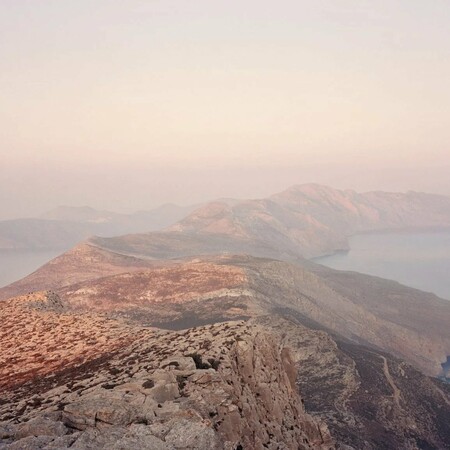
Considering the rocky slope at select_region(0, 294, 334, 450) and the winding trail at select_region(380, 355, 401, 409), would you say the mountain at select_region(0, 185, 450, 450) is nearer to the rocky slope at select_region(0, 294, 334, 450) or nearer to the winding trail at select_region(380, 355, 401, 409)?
the rocky slope at select_region(0, 294, 334, 450)

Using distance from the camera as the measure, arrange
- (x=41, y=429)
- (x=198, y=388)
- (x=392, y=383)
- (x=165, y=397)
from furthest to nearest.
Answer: (x=392, y=383) < (x=198, y=388) < (x=165, y=397) < (x=41, y=429)

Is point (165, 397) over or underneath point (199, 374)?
underneath

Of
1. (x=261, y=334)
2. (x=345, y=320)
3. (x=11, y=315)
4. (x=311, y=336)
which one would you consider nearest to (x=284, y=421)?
(x=261, y=334)

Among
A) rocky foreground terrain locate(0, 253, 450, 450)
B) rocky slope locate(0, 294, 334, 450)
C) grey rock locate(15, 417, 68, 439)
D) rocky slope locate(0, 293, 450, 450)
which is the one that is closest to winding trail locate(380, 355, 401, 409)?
rocky foreground terrain locate(0, 253, 450, 450)

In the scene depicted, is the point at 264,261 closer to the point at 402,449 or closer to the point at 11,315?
the point at 402,449

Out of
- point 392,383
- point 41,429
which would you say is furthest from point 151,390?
point 392,383

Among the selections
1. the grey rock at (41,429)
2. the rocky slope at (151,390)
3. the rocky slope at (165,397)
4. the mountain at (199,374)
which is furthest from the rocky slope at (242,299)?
the grey rock at (41,429)

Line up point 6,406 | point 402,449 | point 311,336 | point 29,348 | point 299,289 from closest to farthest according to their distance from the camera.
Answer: point 6,406
point 29,348
point 402,449
point 311,336
point 299,289

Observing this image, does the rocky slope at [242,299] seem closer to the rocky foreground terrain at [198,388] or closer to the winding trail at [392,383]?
the rocky foreground terrain at [198,388]

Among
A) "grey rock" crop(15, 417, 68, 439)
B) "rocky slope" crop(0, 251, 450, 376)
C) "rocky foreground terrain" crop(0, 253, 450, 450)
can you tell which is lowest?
"rocky slope" crop(0, 251, 450, 376)

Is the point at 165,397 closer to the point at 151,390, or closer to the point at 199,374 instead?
the point at 151,390

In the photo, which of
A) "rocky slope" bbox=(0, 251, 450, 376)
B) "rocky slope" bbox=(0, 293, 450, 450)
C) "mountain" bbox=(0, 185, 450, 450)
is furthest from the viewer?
"rocky slope" bbox=(0, 251, 450, 376)
